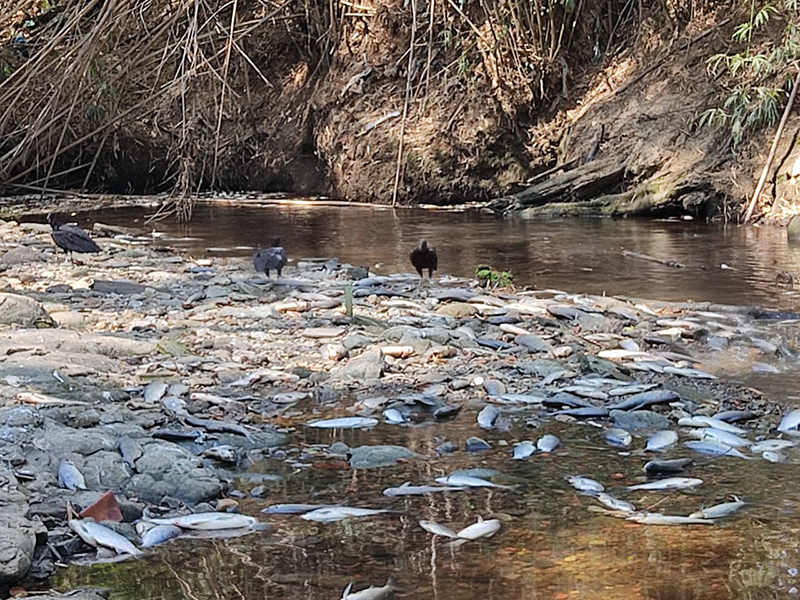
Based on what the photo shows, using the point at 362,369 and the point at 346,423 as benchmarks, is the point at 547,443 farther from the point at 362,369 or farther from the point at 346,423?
the point at 362,369

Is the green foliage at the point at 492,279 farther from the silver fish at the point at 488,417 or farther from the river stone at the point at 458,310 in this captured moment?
the silver fish at the point at 488,417

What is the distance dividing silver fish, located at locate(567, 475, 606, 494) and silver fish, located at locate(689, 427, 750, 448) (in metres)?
0.63

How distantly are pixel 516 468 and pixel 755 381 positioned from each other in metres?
1.70

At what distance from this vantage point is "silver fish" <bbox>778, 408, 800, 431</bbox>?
3.61 meters

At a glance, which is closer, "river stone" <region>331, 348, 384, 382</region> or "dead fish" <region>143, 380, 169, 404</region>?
"dead fish" <region>143, 380, 169, 404</region>

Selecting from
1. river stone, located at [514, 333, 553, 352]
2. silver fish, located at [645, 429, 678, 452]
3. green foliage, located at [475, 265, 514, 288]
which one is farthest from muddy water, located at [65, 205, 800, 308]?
silver fish, located at [645, 429, 678, 452]

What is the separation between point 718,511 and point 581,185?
10.2 m

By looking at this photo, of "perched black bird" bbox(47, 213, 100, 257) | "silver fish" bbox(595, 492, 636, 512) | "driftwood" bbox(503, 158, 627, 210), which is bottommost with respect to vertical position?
"silver fish" bbox(595, 492, 636, 512)

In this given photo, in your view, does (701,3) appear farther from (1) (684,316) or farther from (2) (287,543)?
(2) (287,543)

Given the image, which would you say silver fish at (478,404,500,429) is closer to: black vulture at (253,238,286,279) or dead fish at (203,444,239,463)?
dead fish at (203,444,239,463)

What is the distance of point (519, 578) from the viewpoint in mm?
2402

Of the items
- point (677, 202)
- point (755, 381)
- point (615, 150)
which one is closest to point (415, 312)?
point (755, 381)

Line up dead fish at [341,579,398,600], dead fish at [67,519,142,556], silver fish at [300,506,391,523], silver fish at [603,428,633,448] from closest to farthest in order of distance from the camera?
dead fish at [341,579,398,600]
dead fish at [67,519,142,556]
silver fish at [300,506,391,523]
silver fish at [603,428,633,448]

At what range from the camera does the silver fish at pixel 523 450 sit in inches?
132
